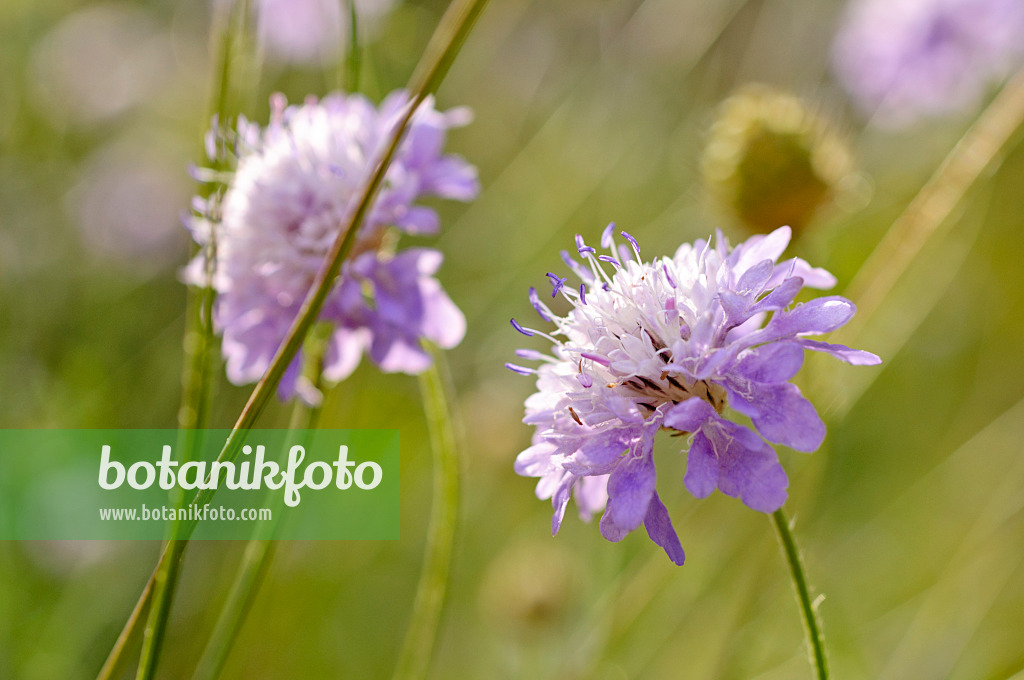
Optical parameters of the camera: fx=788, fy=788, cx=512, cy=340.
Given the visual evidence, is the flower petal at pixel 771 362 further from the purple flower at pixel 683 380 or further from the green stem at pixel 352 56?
the green stem at pixel 352 56

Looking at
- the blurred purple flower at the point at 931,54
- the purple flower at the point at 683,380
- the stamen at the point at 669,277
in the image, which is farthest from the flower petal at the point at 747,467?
the blurred purple flower at the point at 931,54

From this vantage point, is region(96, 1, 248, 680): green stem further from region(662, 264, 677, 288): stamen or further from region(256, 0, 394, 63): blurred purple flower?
region(256, 0, 394, 63): blurred purple flower

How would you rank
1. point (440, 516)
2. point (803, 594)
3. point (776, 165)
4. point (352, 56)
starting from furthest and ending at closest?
point (776, 165) → point (440, 516) → point (352, 56) → point (803, 594)

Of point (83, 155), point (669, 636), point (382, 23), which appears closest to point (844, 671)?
point (669, 636)

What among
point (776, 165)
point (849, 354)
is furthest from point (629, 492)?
point (776, 165)
